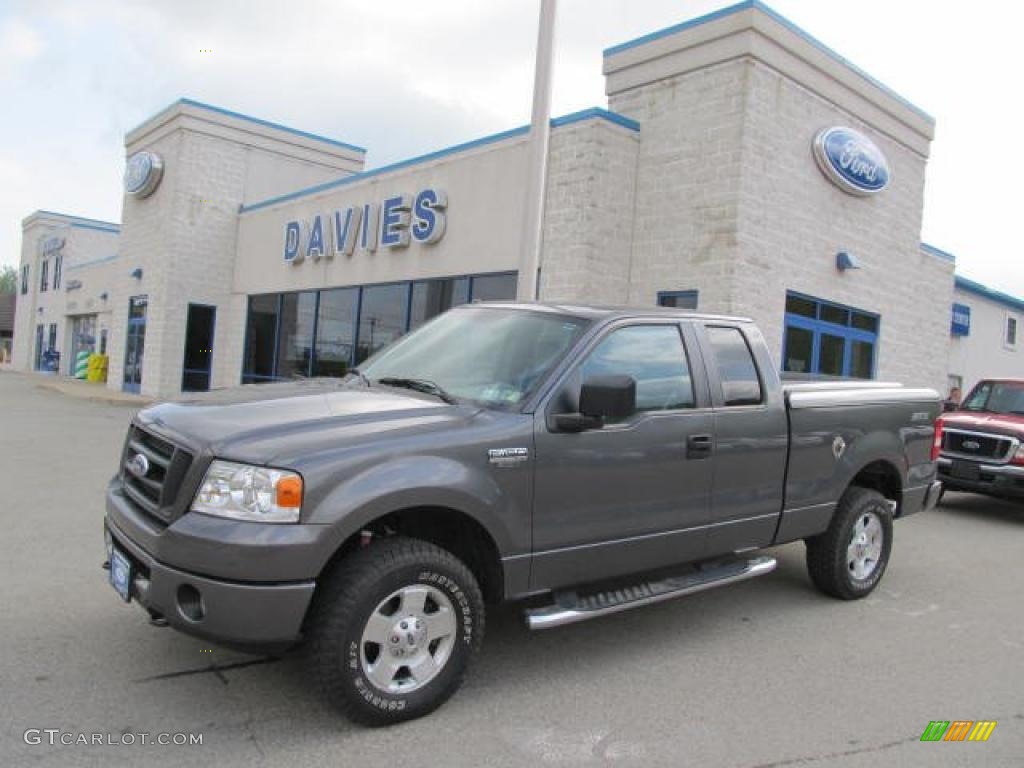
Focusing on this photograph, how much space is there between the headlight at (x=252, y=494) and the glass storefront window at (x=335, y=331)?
575 inches

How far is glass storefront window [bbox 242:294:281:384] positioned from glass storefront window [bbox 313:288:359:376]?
98.6 inches

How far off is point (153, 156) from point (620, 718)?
2384 centimetres

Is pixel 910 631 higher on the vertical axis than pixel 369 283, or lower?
lower

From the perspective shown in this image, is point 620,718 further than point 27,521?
No

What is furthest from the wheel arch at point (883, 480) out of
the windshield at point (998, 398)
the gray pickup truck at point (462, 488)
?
the windshield at point (998, 398)

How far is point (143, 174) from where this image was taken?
23.6 m

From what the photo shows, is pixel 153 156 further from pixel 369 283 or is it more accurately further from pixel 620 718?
pixel 620 718

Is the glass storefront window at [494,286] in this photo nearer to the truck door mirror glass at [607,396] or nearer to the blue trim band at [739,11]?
the blue trim band at [739,11]

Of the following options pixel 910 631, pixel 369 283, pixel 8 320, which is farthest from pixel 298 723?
pixel 8 320

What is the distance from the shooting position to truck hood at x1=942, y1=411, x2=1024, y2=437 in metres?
9.73

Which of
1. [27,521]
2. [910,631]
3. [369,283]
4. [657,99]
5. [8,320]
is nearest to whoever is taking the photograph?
[910,631]

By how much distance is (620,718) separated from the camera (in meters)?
3.72

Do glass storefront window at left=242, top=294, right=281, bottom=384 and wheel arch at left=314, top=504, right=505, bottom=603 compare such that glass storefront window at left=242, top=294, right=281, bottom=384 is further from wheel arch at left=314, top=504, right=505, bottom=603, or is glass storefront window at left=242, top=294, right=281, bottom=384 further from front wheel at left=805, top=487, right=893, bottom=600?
wheel arch at left=314, top=504, right=505, bottom=603

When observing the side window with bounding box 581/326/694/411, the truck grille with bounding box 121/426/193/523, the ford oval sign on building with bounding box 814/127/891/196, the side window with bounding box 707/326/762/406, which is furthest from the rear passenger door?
the ford oval sign on building with bounding box 814/127/891/196
